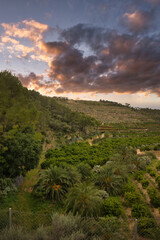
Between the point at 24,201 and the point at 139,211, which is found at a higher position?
the point at 139,211

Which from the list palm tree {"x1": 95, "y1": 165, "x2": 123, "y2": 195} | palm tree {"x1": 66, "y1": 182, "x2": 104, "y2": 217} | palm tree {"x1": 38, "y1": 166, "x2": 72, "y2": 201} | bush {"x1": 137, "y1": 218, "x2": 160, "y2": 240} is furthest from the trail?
bush {"x1": 137, "y1": 218, "x2": 160, "y2": 240}

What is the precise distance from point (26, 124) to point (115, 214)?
10.5 metres

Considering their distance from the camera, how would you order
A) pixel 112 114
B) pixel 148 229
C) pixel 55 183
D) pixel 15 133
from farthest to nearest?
1. pixel 112 114
2. pixel 15 133
3. pixel 55 183
4. pixel 148 229

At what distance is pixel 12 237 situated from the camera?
4.70m

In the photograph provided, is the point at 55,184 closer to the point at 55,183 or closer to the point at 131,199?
the point at 55,183

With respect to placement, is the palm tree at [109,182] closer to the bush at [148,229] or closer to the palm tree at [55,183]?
the palm tree at [55,183]

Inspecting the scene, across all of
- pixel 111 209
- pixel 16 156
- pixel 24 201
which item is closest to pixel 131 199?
pixel 111 209

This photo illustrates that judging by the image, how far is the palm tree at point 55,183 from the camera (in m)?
9.27

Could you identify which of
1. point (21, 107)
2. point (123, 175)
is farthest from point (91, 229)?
point (21, 107)

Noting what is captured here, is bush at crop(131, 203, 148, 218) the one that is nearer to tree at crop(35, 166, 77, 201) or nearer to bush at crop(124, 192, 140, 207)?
bush at crop(124, 192, 140, 207)

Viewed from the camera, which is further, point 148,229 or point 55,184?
point 55,184

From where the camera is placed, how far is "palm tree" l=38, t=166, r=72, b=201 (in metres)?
9.27

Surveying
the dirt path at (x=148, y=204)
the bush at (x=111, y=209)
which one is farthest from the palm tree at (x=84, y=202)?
the dirt path at (x=148, y=204)

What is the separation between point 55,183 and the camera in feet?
31.6
